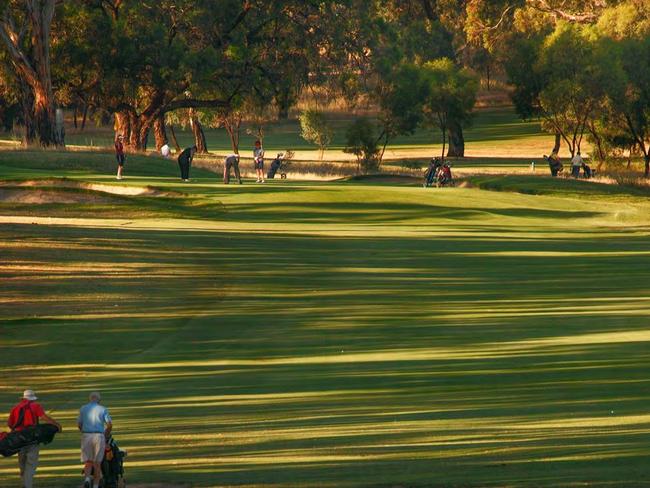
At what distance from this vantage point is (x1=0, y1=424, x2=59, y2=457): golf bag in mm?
12070

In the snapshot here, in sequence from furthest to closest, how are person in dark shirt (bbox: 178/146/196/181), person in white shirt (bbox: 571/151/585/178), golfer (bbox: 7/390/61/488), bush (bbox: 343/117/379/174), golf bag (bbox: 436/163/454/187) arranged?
bush (bbox: 343/117/379/174), person in white shirt (bbox: 571/151/585/178), golf bag (bbox: 436/163/454/187), person in dark shirt (bbox: 178/146/196/181), golfer (bbox: 7/390/61/488)

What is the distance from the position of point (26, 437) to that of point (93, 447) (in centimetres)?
61

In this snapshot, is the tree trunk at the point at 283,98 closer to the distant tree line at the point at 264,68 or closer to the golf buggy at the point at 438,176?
the distant tree line at the point at 264,68

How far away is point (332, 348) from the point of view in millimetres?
20203

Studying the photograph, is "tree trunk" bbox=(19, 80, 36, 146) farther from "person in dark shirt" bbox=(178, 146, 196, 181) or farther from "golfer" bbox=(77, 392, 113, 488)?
"golfer" bbox=(77, 392, 113, 488)

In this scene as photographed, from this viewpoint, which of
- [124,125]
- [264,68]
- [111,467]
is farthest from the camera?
[124,125]

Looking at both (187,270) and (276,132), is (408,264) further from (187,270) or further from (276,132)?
(276,132)

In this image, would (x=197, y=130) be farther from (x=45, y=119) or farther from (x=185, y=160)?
(x=185, y=160)

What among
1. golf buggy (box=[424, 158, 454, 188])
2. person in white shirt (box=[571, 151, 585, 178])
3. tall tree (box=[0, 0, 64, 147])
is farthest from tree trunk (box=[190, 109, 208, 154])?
golf buggy (box=[424, 158, 454, 188])

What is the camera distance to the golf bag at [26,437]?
12070 millimetres

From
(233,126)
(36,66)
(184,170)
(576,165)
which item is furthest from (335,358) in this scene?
(233,126)

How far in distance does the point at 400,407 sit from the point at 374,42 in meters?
64.6

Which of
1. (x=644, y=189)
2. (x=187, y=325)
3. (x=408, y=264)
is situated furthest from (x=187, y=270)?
(x=644, y=189)

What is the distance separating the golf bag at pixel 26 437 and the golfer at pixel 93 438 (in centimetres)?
30
